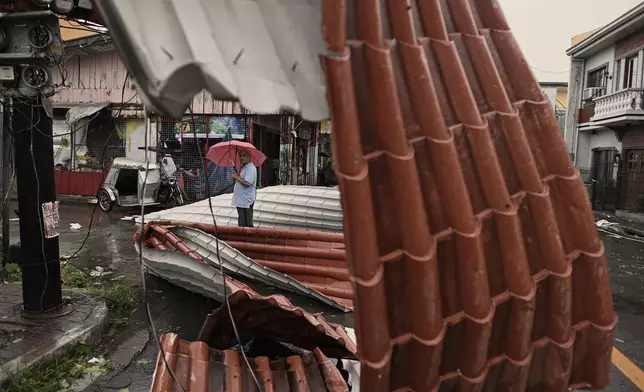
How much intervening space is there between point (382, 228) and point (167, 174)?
48.2 feet

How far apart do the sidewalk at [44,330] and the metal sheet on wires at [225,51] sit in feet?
11.3

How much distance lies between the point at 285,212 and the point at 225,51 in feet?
21.0

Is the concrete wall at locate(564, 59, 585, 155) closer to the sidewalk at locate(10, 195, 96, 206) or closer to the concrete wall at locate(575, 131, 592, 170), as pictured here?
the concrete wall at locate(575, 131, 592, 170)

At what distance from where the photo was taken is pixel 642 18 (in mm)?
16297

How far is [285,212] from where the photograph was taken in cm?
776

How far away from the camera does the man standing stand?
731cm

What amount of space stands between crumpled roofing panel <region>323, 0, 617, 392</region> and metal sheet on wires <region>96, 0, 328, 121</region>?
135mm

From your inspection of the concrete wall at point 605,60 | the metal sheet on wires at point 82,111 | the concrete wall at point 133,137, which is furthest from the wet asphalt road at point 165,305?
the concrete wall at point 605,60

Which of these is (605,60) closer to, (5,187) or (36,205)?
(5,187)

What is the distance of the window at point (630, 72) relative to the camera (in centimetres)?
1789

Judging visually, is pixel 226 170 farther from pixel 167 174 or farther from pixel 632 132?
pixel 632 132

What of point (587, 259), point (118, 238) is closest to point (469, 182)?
point (587, 259)

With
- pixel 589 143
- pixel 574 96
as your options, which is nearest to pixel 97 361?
pixel 589 143

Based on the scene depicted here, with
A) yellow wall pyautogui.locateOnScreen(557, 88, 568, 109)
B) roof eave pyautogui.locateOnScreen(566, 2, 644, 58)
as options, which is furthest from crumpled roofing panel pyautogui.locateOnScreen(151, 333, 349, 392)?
yellow wall pyautogui.locateOnScreen(557, 88, 568, 109)
